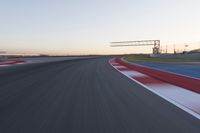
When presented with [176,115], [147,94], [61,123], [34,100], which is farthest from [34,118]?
[147,94]

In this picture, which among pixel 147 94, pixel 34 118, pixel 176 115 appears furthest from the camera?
pixel 147 94

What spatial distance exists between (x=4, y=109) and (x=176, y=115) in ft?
13.0

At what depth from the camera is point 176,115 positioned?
7.02 meters

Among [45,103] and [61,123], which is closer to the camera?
[61,123]

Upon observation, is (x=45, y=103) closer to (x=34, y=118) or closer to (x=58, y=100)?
(x=58, y=100)

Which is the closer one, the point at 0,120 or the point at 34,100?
the point at 0,120

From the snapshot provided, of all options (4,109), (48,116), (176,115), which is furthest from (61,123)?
(176,115)

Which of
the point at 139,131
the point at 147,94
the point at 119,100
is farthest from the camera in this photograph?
the point at 147,94

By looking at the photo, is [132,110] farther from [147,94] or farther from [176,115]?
[147,94]

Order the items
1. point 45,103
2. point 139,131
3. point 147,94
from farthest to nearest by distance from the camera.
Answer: point 147,94, point 45,103, point 139,131

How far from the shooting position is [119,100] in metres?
9.05

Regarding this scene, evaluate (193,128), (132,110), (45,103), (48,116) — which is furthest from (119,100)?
(193,128)

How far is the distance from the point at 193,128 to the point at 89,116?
2.14 m

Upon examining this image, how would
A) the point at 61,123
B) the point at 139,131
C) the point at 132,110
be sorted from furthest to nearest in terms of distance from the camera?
the point at 132,110 < the point at 61,123 < the point at 139,131
